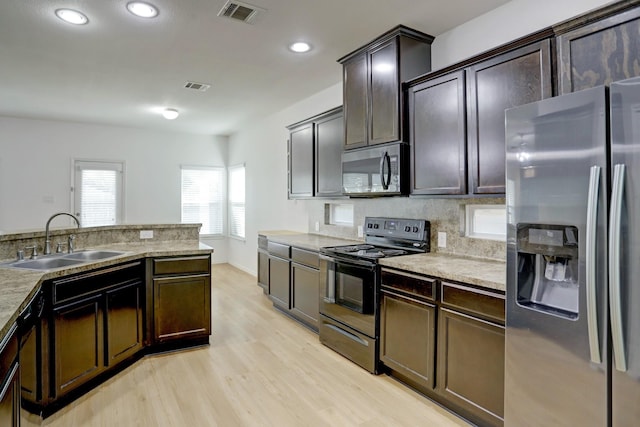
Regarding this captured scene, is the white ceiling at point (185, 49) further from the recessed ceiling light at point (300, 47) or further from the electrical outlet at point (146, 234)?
the electrical outlet at point (146, 234)

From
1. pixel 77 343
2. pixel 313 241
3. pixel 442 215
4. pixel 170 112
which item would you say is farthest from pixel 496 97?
pixel 170 112

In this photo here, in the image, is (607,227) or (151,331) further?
(151,331)

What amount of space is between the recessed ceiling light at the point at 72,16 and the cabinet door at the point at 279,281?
282 cm

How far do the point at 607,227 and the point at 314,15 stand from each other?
233 cm

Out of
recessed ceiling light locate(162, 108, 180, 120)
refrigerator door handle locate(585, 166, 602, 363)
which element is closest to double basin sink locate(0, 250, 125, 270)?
recessed ceiling light locate(162, 108, 180, 120)

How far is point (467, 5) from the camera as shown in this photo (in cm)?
262

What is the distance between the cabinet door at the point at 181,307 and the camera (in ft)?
10.6

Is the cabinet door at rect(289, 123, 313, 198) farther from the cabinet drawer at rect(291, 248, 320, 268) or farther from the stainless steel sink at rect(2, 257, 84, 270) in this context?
the stainless steel sink at rect(2, 257, 84, 270)

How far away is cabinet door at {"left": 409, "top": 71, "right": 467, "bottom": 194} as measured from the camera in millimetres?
→ 2525

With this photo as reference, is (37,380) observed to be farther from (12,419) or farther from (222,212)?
(222,212)

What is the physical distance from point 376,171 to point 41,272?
2434mm

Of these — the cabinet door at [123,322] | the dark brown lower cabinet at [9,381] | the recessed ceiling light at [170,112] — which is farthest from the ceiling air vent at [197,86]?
the dark brown lower cabinet at [9,381]

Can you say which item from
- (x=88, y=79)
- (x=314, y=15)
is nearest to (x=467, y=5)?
(x=314, y=15)

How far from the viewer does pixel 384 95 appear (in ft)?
10.1
